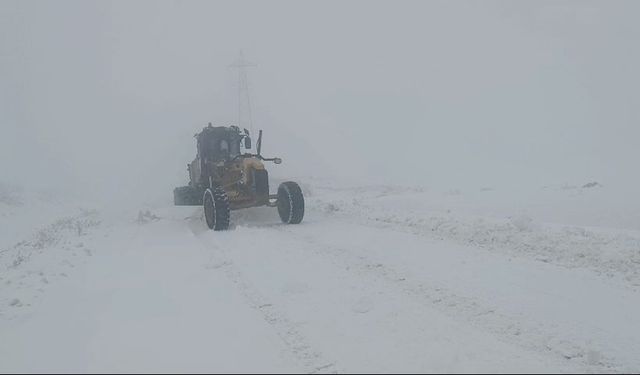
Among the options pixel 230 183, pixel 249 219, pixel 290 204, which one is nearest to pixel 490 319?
pixel 290 204

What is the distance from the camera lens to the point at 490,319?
5.70m

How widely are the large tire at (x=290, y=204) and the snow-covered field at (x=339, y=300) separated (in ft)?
5.32

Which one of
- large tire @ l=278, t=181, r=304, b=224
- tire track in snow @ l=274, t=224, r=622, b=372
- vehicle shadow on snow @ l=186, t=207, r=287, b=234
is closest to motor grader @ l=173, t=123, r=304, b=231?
large tire @ l=278, t=181, r=304, b=224

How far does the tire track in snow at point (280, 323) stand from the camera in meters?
4.43

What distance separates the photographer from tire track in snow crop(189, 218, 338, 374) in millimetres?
4430

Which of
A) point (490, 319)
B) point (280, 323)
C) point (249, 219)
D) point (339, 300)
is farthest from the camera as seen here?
point (249, 219)

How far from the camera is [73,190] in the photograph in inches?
1763

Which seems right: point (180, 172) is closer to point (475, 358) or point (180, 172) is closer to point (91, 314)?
point (91, 314)

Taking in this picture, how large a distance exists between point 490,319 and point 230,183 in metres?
10.7

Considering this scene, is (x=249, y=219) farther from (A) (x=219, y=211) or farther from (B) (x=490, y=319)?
(B) (x=490, y=319)

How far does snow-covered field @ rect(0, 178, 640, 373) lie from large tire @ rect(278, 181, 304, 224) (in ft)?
5.32

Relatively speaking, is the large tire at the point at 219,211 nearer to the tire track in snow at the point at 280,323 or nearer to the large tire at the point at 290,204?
the large tire at the point at 290,204

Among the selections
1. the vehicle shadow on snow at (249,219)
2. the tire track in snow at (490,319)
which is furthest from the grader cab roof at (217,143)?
the tire track in snow at (490,319)

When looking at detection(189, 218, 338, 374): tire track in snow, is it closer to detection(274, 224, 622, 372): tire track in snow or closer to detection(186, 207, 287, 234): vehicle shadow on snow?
detection(274, 224, 622, 372): tire track in snow
